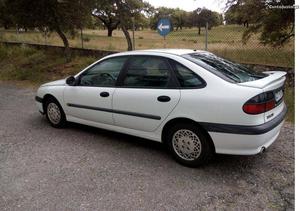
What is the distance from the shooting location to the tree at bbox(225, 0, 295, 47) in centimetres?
972

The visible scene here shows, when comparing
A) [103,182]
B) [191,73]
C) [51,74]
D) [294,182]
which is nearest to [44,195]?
[103,182]

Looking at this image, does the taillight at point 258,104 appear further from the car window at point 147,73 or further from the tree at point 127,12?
the tree at point 127,12

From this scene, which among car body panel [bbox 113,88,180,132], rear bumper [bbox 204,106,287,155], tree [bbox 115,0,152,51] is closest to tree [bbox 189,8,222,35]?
tree [bbox 115,0,152,51]

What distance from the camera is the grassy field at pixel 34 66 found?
38.6ft

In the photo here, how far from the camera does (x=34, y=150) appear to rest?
475cm

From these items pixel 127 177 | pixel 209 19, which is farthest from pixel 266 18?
pixel 127 177

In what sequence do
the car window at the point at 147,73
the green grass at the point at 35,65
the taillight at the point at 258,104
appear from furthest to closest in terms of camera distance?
the green grass at the point at 35,65, the car window at the point at 147,73, the taillight at the point at 258,104

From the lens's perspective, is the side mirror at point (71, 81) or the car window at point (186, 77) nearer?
the car window at point (186, 77)

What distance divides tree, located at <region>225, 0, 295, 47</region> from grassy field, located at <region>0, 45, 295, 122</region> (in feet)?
19.3

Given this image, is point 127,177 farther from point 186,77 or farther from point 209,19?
point 209,19

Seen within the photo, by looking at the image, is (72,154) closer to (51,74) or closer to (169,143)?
(169,143)

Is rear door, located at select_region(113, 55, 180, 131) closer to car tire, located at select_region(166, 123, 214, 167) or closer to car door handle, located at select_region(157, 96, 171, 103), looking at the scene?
car door handle, located at select_region(157, 96, 171, 103)

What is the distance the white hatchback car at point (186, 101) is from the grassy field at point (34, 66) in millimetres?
6529

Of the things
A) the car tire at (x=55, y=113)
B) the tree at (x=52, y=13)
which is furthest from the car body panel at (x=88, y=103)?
the tree at (x=52, y=13)
